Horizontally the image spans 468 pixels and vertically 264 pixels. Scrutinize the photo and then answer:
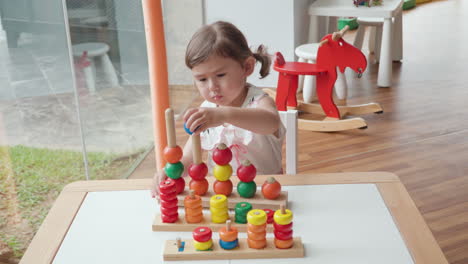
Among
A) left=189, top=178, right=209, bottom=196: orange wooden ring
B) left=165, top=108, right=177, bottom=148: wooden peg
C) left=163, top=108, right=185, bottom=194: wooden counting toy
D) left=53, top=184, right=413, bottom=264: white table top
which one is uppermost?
left=165, top=108, right=177, bottom=148: wooden peg

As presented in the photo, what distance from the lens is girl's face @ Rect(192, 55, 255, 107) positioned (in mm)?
1155

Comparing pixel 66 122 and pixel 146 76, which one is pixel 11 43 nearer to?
pixel 66 122

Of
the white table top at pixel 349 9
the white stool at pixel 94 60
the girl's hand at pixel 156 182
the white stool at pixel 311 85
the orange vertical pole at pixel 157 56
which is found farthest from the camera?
the white table top at pixel 349 9

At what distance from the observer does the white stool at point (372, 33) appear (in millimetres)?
4027

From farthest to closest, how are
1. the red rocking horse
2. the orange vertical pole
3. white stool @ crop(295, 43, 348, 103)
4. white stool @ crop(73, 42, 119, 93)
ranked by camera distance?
white stool @ crop(295, 43, 348, 103) → the red rocking horse → white stool @ crop(73, 42, 119, 93) → the orange vertical pole

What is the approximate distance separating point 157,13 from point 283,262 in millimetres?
829

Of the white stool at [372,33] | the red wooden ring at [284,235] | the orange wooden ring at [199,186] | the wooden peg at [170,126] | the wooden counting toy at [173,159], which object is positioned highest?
the wooden peg at [170,126]

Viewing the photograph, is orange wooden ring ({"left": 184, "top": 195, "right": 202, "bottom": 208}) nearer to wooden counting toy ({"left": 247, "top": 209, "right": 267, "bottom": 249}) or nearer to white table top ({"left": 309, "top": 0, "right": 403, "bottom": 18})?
wooden counting toy ({"left": 247, "top": 209, "right": 267, "bottom": 249})

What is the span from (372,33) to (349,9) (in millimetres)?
1081

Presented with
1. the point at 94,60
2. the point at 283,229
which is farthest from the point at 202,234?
the point at 94,60

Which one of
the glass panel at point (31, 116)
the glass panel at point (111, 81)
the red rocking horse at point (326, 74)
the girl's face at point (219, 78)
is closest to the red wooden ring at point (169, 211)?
the girl's face at point (219, 78)

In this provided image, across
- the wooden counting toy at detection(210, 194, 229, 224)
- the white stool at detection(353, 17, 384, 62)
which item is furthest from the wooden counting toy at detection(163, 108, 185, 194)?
the white stool at detection(353, 17, 384, 62)

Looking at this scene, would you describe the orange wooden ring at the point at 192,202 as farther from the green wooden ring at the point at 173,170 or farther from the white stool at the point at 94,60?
the white stool at the point at 94,60

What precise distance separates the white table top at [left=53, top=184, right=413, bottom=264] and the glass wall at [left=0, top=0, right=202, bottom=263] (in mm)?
770
